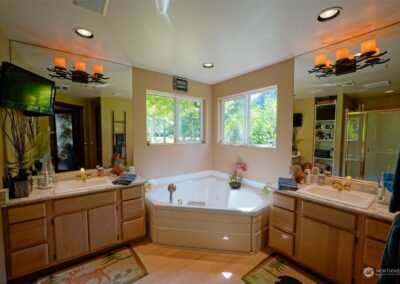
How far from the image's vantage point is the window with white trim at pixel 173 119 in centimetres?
302

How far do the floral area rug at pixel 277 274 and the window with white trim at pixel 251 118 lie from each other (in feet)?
4.88

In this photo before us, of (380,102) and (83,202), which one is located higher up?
(380,102)

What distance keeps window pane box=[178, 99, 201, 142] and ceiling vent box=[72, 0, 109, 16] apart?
199 cm

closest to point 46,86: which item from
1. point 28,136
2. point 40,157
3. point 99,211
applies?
point 28,136

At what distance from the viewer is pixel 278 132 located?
2.58m

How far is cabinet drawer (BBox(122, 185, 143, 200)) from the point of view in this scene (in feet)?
7.14

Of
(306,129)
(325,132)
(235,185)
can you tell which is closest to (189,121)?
(235,185)

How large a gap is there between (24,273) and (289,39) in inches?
135

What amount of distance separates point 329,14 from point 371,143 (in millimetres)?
1376

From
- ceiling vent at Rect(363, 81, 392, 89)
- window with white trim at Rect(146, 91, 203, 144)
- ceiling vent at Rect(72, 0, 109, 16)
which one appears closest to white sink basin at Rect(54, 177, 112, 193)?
window with white trim at Rect(146, 91, 203, 144)

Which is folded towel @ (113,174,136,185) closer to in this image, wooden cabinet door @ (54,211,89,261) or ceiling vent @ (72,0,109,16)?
wooden cabinet door @ (54,211,89,261)

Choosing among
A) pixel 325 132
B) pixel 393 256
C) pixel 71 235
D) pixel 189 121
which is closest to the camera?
pixel 393 256

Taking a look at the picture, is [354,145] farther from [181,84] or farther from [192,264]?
[181,84]

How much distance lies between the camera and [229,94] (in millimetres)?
3324
